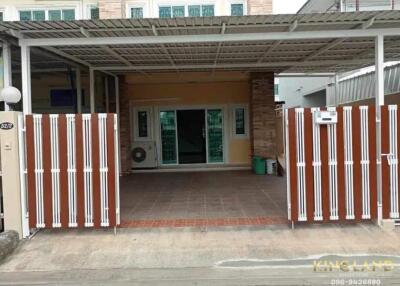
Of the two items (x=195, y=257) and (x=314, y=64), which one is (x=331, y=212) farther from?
(x=314, y=64)

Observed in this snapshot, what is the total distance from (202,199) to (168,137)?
21.8ft

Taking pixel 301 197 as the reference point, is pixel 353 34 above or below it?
above

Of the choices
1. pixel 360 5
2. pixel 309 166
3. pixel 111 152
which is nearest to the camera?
pixel 111 152

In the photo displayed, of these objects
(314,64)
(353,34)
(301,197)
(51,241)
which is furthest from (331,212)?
(314,64)

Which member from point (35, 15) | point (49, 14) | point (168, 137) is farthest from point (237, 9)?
point (35, 15)

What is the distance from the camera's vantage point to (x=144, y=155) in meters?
16.2

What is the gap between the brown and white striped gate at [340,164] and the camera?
736 cm

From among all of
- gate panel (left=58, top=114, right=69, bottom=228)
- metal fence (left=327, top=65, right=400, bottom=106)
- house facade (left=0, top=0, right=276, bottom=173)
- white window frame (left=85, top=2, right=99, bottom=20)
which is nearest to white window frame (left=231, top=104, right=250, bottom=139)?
house facade (left=0, top=0, right=276, bottom=173)

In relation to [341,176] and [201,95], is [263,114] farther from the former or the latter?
[341,176]

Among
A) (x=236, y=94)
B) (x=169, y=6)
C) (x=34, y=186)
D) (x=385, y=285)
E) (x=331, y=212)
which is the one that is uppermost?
(x=169, y=6)

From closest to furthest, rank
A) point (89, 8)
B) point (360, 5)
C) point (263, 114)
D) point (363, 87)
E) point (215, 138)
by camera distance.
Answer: point (89, 8) → point (263, 114) → point (215, 138) → point (363, 87) → point (360, 5)

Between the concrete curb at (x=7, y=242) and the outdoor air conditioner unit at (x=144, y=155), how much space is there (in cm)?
913

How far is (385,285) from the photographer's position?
17.5 feet

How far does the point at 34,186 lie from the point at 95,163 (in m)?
1.01
